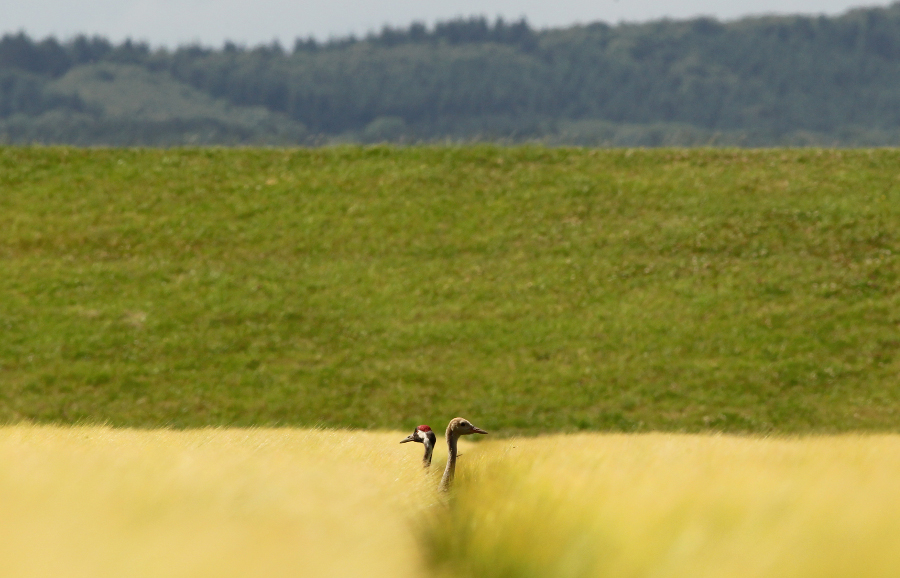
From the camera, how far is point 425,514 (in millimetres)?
4465

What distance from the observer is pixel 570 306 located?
3306 centimetres

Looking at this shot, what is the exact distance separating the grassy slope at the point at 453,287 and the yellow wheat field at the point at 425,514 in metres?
21.7

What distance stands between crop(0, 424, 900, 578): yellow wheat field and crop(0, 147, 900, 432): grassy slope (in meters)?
21.7

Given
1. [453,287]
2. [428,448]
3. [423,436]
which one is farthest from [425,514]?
[453,287]

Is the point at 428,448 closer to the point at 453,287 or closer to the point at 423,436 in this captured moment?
the point at 423,436

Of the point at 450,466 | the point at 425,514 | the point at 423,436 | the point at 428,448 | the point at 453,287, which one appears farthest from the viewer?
the point at 453,287

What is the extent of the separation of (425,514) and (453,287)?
98.4 ft

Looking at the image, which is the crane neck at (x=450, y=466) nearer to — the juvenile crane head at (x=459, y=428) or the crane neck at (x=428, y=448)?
the juvenile crane head at (x=459, y=428)

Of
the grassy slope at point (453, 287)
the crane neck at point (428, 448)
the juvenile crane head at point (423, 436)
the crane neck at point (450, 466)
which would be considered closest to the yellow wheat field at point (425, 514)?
the crane neck at point (450, 466)

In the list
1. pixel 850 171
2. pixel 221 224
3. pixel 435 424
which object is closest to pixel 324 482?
pixel 435 424

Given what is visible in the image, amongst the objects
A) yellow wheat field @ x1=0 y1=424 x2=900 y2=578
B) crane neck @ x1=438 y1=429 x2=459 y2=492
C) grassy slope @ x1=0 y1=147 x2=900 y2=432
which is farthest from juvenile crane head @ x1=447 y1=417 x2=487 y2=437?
grassy slope @ x1=0 y1=147 x2=900 y2=432

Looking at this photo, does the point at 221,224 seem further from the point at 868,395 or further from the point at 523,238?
the point at 868,395

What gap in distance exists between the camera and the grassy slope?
92.2 feet

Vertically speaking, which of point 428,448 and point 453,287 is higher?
point 428,448
